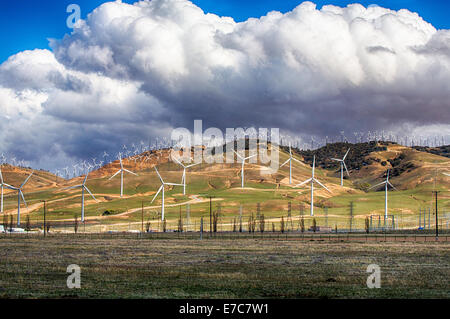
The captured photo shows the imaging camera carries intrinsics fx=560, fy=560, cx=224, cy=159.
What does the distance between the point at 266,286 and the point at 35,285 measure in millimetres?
16046

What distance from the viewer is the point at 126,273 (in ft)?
156

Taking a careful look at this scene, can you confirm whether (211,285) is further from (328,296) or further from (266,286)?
(328,296)

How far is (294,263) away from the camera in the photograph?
2302 inches

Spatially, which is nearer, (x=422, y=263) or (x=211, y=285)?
(x=211, y=285)

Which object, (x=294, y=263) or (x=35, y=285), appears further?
(x=294, y=263)

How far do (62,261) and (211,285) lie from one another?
26644mm
